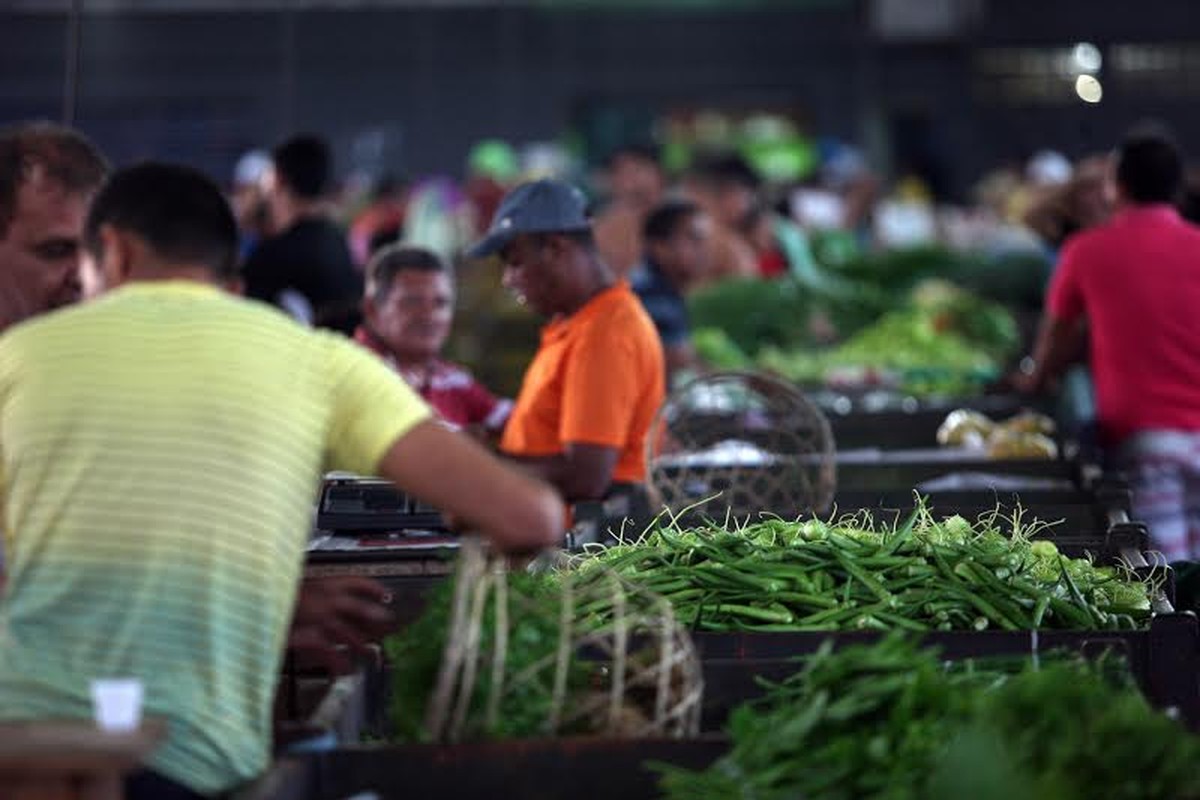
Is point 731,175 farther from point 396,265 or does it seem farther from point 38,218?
point 38,218

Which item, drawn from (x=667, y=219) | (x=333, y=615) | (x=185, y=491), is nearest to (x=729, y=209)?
(x=667, y=219)

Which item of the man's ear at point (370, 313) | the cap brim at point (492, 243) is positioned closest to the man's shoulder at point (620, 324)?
the cap brim at point (492, 243)

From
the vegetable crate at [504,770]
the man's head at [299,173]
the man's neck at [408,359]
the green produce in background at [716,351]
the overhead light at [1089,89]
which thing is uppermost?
the overhead light at [1089,89]

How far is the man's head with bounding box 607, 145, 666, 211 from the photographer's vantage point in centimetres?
1369

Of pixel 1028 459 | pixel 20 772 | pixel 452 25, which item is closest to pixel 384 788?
pixel 20 772

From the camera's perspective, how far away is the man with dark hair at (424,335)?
7.89 metres

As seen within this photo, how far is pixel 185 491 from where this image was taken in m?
3.76

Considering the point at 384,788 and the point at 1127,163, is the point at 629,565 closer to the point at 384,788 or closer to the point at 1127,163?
the point at 384,788

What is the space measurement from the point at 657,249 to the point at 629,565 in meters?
5.45

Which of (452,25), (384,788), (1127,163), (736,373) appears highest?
(452,25)

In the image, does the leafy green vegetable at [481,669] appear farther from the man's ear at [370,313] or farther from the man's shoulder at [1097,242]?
the man's shoulder at [1097,242]

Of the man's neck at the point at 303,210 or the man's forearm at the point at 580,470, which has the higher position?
the man's neck at the point at 303,210

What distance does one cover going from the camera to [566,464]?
7.16 metres

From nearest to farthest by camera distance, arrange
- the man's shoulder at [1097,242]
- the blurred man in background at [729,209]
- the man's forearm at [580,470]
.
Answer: the man's forearm at [580,470] → the man's shoulder at [1097,242] → the blurred man in background at [729,209]
